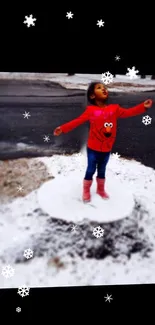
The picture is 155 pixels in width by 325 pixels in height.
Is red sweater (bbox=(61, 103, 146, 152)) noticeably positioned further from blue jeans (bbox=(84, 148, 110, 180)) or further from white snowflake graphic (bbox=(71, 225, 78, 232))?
white snowflake graphic (bbox=(71, 225, 78, 232))

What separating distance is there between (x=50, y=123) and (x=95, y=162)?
34 cm

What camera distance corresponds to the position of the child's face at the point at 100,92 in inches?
56.7

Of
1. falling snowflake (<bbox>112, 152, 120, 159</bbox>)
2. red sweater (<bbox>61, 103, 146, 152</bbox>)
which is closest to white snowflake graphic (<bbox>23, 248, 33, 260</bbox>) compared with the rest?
red sweater (<bbox>61, 103, 146, 152</bbox>)

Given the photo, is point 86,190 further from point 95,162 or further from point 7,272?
point 7,272

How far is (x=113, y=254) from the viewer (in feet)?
4.69

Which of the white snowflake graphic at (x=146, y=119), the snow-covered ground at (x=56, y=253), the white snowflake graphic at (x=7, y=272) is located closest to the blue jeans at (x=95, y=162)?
the snow-covered ground at (x=56, y=253)

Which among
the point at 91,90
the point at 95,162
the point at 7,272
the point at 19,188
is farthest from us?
the point at 19,188

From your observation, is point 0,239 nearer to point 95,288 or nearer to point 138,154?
point 95,288

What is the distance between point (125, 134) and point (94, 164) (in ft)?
1.09

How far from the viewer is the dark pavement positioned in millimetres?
1665

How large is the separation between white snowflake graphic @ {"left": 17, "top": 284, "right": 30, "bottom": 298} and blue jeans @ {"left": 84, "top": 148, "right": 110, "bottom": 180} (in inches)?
23.2

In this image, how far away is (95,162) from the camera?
1.56 metres

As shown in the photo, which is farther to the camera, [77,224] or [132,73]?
[132,73]
